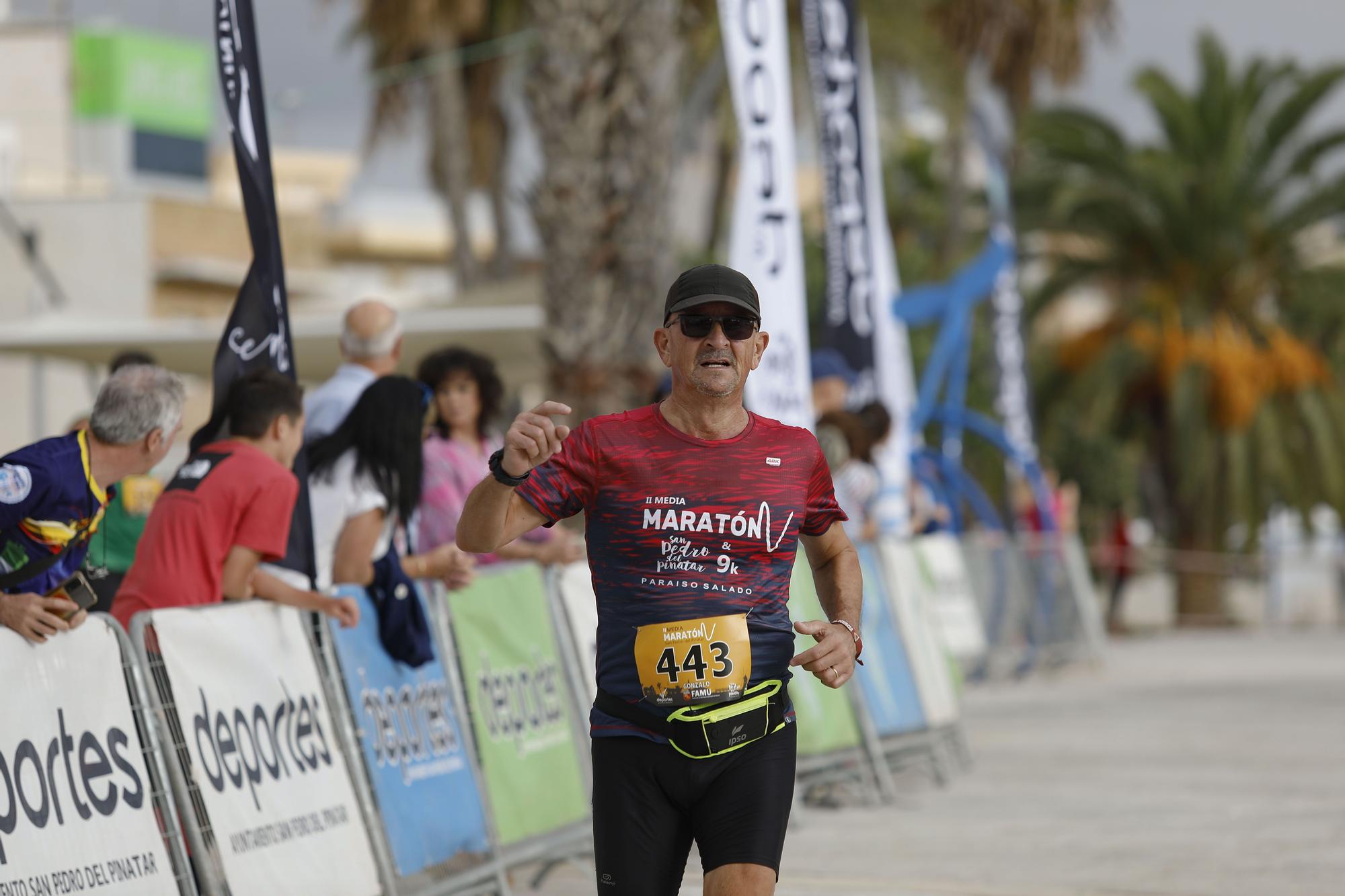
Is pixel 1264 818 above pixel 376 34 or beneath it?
beneath

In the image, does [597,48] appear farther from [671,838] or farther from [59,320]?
[59,320]

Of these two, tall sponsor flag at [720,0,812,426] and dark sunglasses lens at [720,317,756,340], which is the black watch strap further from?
tall sponsor flag at [720,0,812,426]

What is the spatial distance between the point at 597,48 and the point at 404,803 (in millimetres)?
6659

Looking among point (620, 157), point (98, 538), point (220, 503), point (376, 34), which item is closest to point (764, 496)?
point (220, 503)

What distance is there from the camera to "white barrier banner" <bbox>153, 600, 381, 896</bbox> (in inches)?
222

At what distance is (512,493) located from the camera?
4293mm

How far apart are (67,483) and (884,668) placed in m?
6.44

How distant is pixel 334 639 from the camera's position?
21.2ft

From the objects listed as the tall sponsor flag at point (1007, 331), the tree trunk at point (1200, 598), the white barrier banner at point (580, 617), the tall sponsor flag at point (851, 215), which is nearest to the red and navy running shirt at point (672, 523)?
the white barrier banner at point (580, 617)

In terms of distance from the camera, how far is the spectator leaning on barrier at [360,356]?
24.0 feet

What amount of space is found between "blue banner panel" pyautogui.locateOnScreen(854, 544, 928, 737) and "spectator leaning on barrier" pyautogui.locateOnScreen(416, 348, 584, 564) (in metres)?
2.94

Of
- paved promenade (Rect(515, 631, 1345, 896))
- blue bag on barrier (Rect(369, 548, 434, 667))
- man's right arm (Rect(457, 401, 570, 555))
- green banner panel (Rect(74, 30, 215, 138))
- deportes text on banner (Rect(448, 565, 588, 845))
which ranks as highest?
green banner panel (Rect(74, 30, 215, 138))

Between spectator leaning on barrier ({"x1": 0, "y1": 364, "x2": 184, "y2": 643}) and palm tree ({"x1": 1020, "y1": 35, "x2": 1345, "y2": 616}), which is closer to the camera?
spectator leaning on barrier ({"x1": 0, "y1": 364, "x2": 184, "y2": 643})

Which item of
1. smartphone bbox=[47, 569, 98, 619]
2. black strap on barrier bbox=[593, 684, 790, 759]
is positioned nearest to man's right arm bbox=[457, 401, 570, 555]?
black strap on barrier bbox=[593, 684, 790, 759]
